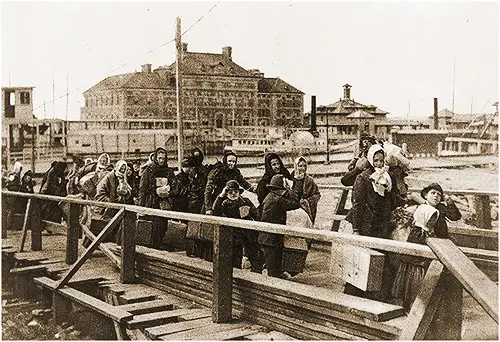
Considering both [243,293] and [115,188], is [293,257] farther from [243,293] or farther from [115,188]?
[115,188]

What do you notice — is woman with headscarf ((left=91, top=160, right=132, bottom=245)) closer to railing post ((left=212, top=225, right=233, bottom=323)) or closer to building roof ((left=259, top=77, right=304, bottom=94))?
railing post ((left=212, top=225, right=233, bottom=323))

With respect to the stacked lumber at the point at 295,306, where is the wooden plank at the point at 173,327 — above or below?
below

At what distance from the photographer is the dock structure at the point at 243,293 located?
145 inches

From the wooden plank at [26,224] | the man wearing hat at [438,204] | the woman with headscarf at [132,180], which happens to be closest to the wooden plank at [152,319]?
the man wearing hat at [438,204]

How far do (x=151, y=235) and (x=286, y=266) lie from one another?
7.19 feet

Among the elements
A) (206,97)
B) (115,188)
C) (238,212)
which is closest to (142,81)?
(206,97)

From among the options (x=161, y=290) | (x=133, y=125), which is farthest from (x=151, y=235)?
(x=133, y=125)

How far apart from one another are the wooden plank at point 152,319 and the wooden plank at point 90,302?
0.33ft

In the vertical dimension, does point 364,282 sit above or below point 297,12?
below

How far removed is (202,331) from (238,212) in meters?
1.72

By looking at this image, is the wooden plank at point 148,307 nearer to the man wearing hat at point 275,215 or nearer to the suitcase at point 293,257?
the man wearing hat at point 275,215

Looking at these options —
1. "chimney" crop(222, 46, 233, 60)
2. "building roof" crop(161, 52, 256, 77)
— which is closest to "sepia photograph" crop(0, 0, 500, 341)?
"building roof" crop(161, 52, 256, 77)

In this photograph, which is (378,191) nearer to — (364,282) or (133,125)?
(364,282)

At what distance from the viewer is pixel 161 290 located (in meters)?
6.63
